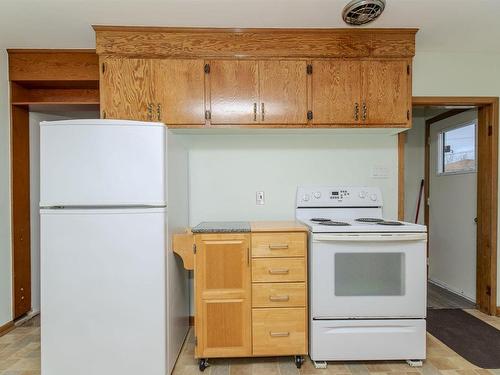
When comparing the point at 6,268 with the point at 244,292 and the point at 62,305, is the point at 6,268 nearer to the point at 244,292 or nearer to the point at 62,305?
the point at 62,305

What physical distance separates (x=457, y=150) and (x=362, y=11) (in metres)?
2.30

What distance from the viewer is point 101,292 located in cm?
168

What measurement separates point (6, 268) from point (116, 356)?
1513mm

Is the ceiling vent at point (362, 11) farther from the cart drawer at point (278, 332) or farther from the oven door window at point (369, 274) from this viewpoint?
the cart drawer at point (278, 332)

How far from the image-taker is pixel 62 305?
1.68 metres

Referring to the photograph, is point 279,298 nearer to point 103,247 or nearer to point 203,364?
point 203,364

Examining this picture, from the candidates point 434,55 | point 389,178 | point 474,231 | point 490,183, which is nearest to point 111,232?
point 389,178

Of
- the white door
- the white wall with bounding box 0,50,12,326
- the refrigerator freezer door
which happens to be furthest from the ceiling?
the white door

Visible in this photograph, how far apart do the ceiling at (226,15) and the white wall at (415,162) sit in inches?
67.0

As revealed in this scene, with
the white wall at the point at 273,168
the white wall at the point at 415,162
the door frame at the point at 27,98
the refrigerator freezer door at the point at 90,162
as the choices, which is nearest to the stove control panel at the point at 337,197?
the white wall at the point at 273,168

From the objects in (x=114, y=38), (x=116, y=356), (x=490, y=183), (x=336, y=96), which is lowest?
(x=116, y=356)

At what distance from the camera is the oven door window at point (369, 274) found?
74.4 inches

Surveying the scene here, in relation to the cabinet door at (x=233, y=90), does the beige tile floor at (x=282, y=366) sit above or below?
below

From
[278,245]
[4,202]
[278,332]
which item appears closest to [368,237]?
[278,245]
